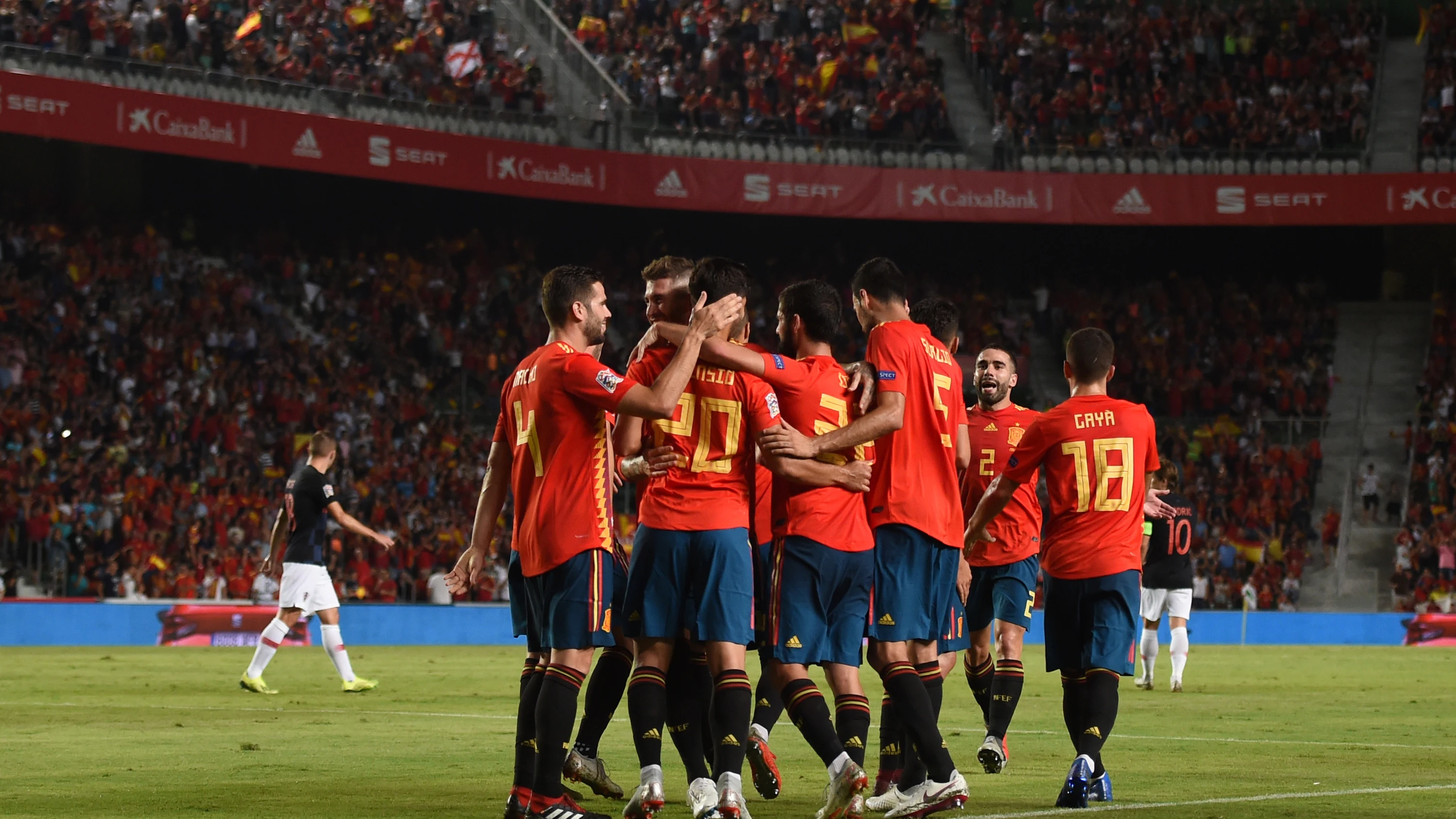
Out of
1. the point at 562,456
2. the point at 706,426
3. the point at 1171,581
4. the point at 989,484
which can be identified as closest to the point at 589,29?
the point at 1171,581

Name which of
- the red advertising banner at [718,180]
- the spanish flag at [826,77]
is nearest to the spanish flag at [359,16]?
the red advertising banner at [718,180]

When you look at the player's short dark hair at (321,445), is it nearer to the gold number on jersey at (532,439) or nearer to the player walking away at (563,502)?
the player walking away at (563,502)

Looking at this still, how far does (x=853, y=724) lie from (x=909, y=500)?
1144mm

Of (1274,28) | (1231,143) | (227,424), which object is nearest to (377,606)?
(227,424)

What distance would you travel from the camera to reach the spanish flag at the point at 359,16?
36.5m

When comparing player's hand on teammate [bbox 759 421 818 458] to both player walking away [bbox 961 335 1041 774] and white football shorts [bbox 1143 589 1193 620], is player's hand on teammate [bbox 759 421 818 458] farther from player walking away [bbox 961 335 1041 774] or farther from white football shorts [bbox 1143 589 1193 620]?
white football shorts [bbox 1143 589 1193 620]

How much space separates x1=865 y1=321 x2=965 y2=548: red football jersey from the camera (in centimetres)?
841

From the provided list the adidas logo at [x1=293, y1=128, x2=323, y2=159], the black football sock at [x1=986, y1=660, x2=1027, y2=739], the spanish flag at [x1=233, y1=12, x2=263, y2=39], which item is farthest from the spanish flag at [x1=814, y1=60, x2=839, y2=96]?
the black football sock at [x1=986, y1=660, x2=1027, y2=739]

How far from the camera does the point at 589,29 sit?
40531 mm

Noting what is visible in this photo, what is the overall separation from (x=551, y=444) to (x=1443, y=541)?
30.2m

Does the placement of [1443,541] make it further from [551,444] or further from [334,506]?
[551,444]

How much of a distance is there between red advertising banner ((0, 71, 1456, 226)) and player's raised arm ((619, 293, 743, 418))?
2580cm

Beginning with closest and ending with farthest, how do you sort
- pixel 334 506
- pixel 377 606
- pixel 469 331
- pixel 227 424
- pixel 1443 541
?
pixel 334 506 < pixel 377 606 < pixel 227 424 < pixel 1443 541 < pixel 469 331

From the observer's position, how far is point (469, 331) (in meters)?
37.1
